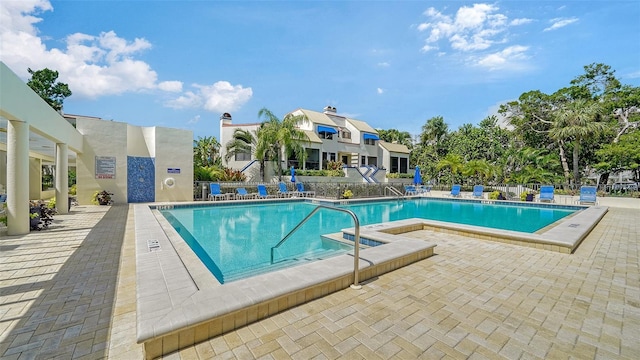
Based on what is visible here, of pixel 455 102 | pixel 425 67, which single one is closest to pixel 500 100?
pixel 455 102

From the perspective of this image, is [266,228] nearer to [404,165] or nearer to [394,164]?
[394,164]

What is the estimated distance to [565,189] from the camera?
22.5 metres

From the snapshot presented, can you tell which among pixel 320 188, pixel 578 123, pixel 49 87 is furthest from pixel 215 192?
pixel 49 87

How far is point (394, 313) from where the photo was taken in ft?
10.5

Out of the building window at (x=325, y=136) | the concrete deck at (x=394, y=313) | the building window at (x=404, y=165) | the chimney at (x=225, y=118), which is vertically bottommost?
the concrete deck at (x=394, y=313)

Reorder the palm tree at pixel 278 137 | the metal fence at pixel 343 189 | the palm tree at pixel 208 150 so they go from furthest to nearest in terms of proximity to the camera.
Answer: the palm tree at pixel 208 150
the palm tree at pixel 278 137
the metal fence at pixel 343 189

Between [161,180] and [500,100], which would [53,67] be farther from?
[500,100]

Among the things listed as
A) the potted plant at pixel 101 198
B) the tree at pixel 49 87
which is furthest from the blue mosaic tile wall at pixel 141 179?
the tree at pixel 49 87

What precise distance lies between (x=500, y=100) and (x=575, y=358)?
3573 cm

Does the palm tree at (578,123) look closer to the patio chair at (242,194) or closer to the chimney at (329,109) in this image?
the chimney at (329,109)

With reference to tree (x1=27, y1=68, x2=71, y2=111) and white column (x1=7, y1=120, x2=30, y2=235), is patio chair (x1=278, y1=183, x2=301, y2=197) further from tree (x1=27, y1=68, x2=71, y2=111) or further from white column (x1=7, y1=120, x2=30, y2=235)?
tree (x1=27, y1=68, x2=71, y2=111)

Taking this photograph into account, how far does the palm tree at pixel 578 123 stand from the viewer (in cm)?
2322

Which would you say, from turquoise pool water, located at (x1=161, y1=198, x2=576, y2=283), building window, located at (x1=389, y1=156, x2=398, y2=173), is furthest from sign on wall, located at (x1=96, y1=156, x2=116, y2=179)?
building window, located at (x1=389, y1=156, x2=398, y2=173)

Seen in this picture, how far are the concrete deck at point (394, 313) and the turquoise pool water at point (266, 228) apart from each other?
209 cm
